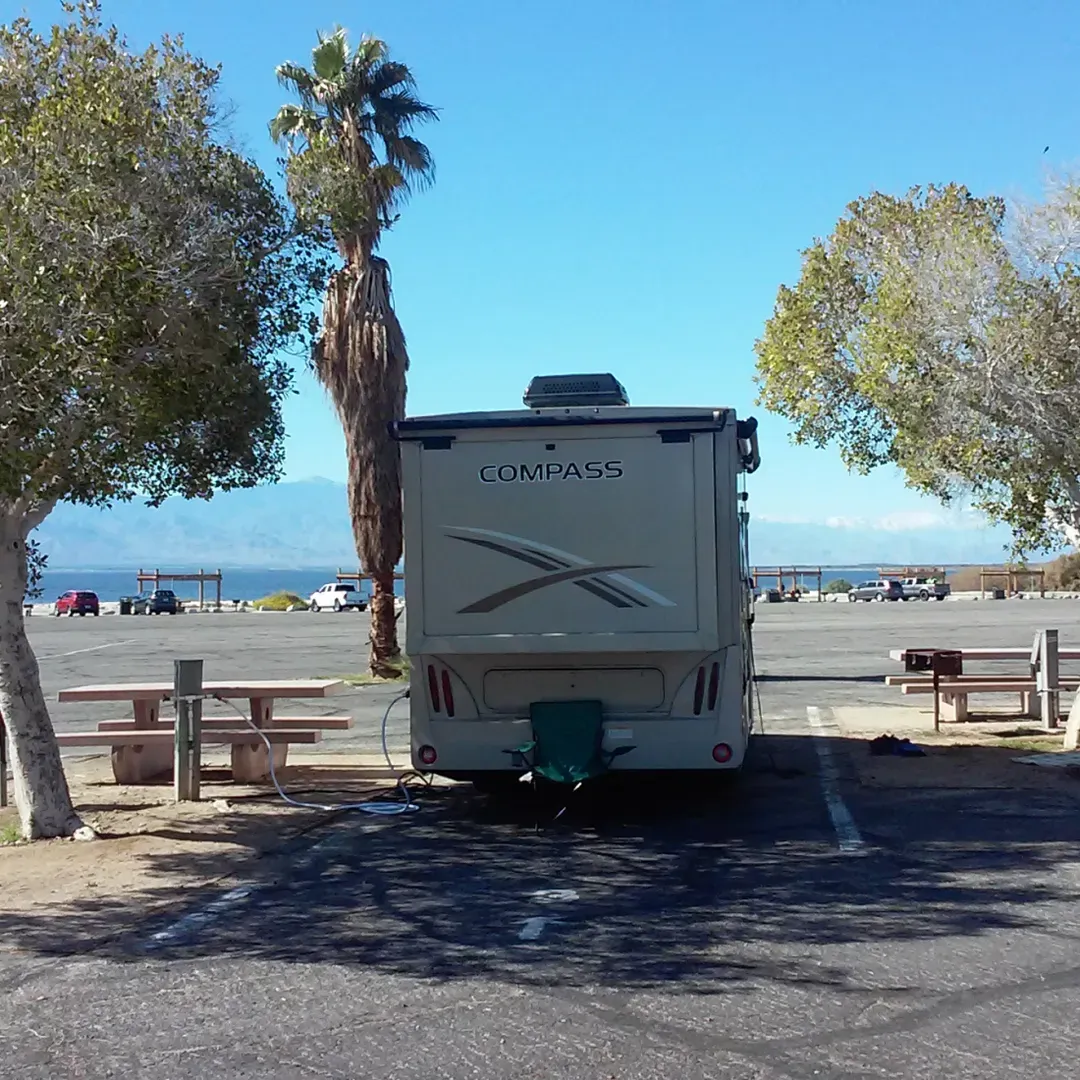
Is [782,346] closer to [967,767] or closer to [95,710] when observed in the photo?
[967,767]

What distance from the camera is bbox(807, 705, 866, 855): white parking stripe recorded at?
8.88m

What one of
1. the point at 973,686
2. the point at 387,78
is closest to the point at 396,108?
the point at 387,78

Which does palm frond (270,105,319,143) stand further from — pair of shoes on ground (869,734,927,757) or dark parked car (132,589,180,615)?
dark parked car (132,589,180,615)

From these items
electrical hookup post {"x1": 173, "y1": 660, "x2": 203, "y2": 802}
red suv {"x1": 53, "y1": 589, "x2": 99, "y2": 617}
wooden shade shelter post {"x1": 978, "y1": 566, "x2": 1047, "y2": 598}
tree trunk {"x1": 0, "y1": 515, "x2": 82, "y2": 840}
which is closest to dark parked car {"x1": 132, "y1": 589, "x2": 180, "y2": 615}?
red suv {"x1": 53, "y1": 589, "x2": 99, "y2": 617}

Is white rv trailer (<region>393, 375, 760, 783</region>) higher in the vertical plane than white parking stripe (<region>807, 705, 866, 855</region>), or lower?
higher

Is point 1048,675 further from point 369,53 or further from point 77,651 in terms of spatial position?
point 77,651

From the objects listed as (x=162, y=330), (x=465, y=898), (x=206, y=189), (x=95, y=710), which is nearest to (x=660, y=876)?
(x=465, y=898)

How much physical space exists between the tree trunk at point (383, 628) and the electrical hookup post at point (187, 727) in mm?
11543

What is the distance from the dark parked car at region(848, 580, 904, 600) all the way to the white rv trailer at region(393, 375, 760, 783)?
67.3 meters

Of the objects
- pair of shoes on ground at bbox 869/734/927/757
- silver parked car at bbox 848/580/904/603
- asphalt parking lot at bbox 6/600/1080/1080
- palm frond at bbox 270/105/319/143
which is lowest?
asphalt parking lot at bbox 6/600/1080/1080

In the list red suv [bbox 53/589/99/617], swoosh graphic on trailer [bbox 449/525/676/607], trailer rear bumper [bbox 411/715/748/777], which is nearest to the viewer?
swoosh graphic on trailer [bbox 449/525/676/607]

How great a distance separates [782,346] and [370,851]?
8064 mm

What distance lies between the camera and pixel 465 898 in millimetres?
7613

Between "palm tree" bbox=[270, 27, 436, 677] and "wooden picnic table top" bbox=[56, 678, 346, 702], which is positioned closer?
"wooden picnic table top" bbox=[56, 678, 346, 702]
